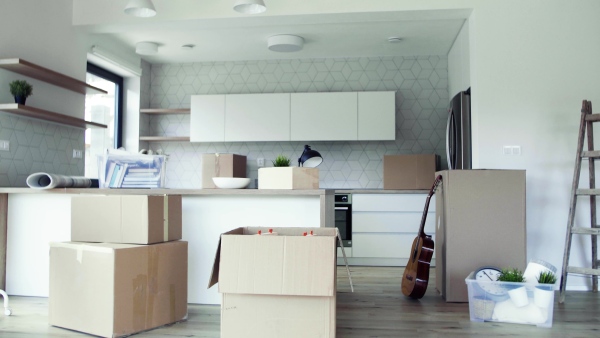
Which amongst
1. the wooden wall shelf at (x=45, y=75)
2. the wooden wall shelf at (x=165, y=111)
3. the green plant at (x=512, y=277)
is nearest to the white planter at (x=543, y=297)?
the green plant at (x=512, y=277)

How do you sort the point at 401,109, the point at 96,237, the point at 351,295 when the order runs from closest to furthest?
the point at 96,237 → the point at 351,295 → the point at 401,109

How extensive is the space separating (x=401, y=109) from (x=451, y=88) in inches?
23.7

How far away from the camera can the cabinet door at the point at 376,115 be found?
5.75 meters

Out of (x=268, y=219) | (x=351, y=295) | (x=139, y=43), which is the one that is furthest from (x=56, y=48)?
(x=351, y=295)

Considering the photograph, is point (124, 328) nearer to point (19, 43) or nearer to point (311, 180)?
point (311, 180)

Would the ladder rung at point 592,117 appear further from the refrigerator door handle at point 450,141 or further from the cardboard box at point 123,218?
the cardboard box at point 123,218

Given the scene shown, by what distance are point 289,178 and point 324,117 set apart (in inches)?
112

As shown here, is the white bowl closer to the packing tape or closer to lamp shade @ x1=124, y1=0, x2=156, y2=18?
the packing tape

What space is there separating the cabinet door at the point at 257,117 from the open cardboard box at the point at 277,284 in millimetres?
3636

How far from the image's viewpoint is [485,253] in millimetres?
3574

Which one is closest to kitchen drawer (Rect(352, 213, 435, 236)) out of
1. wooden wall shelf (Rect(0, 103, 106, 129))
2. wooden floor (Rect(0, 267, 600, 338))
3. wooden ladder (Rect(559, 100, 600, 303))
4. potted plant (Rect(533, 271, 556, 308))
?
wooden floor (Rect(0, 267, 600, 338))

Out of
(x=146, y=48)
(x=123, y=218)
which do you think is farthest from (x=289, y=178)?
(x=146, y=48)

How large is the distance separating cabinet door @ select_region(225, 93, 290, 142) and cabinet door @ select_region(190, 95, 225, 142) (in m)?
0.07

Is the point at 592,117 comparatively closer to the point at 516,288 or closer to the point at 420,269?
the point at 516,288
